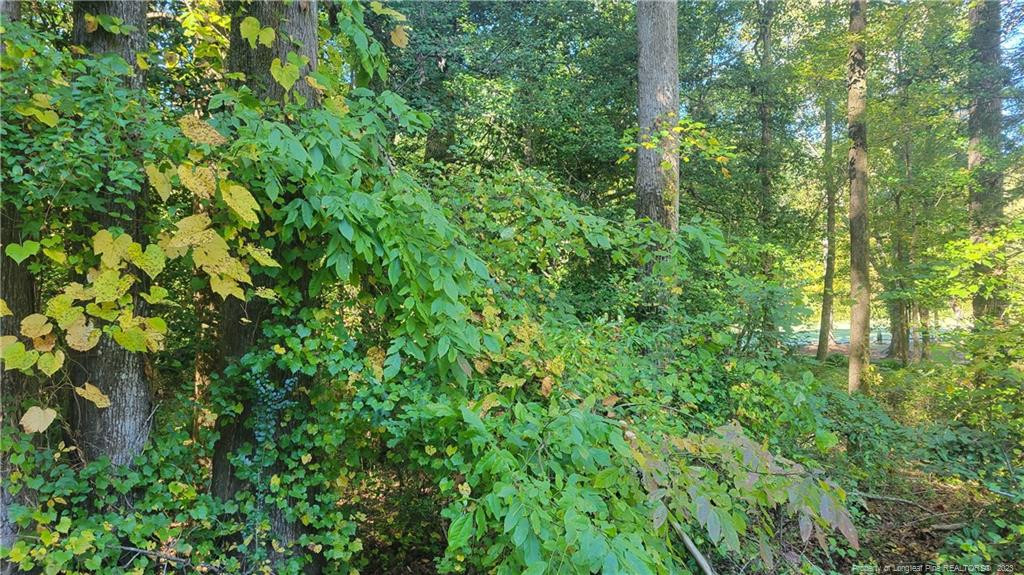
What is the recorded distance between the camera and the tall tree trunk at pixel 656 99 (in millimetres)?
5090

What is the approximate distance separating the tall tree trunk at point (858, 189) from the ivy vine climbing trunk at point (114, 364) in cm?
898

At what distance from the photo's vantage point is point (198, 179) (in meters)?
1.81

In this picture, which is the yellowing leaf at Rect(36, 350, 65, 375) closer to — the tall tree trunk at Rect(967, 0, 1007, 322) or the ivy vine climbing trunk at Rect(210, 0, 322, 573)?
the ivy vine climbing trunk at Rect(210, 0, 322, 573)

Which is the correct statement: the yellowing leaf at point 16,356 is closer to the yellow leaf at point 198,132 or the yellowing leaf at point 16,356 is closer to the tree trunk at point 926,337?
the yellow leaf at point 198,132

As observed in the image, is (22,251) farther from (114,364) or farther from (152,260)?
(114,364)

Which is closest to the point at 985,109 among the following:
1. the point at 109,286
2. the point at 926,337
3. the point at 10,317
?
the point at 926,337

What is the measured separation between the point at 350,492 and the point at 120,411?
128 cm

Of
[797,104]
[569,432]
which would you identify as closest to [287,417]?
[569,432]

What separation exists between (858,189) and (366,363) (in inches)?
360

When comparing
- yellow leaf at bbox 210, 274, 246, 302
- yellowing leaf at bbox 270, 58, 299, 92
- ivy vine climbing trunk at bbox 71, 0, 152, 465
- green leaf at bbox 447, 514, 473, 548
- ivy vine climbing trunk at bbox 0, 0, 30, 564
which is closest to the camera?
green leaf at bbox 447, 514, 473, 548

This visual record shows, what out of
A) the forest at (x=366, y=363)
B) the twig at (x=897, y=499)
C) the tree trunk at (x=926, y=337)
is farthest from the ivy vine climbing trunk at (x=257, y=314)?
the tree trunk at (x=926, y=337)

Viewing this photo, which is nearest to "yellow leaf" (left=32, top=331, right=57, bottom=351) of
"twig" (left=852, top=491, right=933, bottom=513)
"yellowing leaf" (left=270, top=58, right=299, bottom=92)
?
"yellowing leaf" (left=270, top=58, right=299, bottom=92)

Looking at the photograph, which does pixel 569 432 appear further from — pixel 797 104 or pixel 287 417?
pixel 797 104

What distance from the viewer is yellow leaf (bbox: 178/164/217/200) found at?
1.78m
